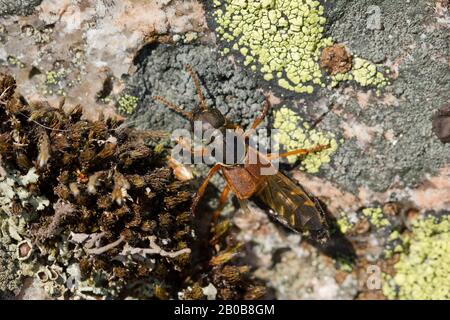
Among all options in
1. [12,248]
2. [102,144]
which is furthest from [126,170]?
[12,248]

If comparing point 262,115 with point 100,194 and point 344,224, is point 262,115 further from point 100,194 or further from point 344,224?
point 100,194

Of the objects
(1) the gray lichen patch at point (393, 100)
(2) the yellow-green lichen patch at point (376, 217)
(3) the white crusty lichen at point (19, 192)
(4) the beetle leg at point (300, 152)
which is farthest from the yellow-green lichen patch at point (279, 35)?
(3) the white crusty lichen at point (19, 192)

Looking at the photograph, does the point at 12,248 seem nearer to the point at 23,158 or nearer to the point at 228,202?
the point at 23,158

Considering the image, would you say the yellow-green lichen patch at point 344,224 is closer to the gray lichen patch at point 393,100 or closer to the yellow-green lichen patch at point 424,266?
the gray lichen patch at point 393,100

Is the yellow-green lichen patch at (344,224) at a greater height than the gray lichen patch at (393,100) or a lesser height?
lesser

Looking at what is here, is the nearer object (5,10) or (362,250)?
(5,10)

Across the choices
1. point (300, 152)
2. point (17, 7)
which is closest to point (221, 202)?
point (300, 152)

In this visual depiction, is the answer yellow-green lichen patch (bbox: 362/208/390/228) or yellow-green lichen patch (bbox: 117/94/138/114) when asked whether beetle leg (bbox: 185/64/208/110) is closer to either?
yellow-green lichen patch (bbox: 117/94/138/114)
